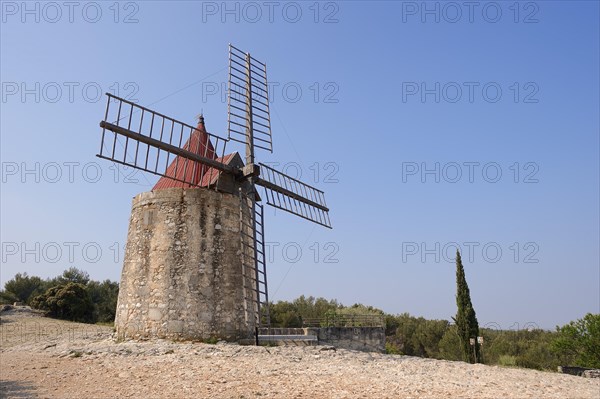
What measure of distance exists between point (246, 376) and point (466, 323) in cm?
1326

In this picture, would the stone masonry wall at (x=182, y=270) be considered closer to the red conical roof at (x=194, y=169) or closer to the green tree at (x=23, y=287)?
the red conical roof at (x=194, y=169)

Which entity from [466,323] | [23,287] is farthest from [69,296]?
[466,323]

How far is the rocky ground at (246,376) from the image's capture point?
627 cm

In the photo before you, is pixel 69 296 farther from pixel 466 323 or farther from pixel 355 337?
pixel 466 323

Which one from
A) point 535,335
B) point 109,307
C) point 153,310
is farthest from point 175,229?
point 535,335

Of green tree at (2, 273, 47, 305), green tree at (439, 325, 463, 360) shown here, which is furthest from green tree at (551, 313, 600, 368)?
green tree at (2, 273, 47, 305)

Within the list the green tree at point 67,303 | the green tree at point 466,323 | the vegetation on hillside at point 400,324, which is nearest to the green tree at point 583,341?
the vegetation on hillside at point 400,324

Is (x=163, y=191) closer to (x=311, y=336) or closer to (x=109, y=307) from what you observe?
(x=311, y=336)

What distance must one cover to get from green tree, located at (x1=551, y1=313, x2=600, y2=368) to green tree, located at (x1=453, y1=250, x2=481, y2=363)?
3.81 metres

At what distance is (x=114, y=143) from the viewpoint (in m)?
9.92

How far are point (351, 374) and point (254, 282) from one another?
4.86 m

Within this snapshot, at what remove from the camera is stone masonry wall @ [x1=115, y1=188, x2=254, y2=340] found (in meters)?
10.5

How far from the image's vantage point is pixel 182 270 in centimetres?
Result: 1070

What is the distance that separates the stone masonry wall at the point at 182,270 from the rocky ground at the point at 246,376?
64cm
